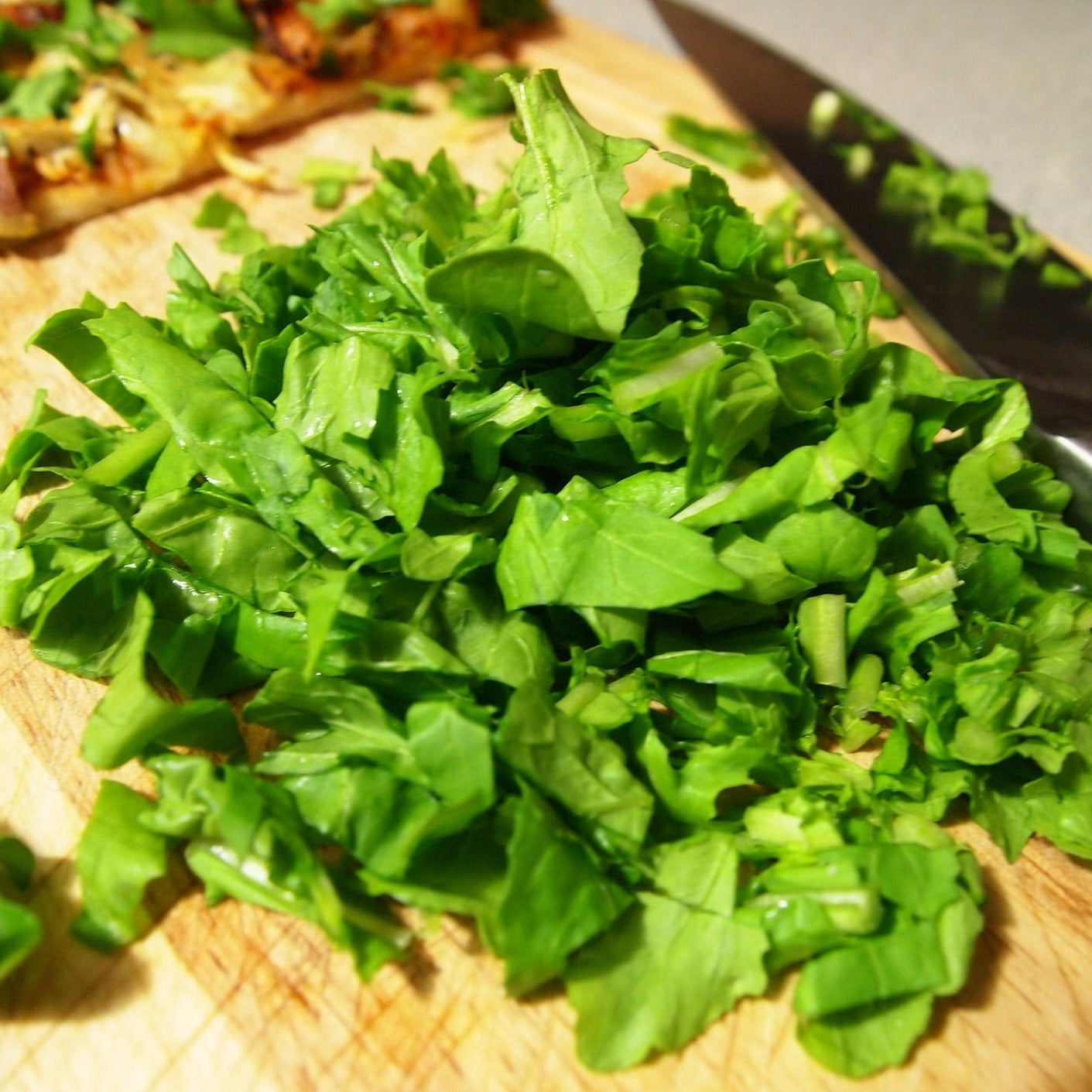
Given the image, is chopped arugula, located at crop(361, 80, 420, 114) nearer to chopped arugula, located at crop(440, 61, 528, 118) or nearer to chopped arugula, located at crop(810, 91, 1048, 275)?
chopped arugula, located at crop(440, 61, 528, 118)

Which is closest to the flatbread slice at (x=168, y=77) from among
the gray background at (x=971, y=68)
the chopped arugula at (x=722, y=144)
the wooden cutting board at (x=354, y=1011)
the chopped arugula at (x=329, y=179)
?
the chopped arugula at (x=329, y=179)

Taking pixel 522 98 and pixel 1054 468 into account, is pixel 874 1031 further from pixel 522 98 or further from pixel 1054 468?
pixel 522 98

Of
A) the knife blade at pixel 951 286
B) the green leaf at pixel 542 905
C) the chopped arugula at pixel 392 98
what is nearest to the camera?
the green leaf at pixel 542 905

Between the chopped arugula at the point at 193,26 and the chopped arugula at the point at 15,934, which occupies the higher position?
the chopped arugula at the point at 193,26

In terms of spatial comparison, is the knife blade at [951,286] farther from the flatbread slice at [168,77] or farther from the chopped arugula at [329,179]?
the chopped arugula at [329,179]

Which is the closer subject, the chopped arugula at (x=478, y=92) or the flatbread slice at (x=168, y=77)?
the flatbread slice at (x=168, y=77)

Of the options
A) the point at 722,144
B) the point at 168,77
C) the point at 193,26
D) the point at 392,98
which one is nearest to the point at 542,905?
the point at 722,144
